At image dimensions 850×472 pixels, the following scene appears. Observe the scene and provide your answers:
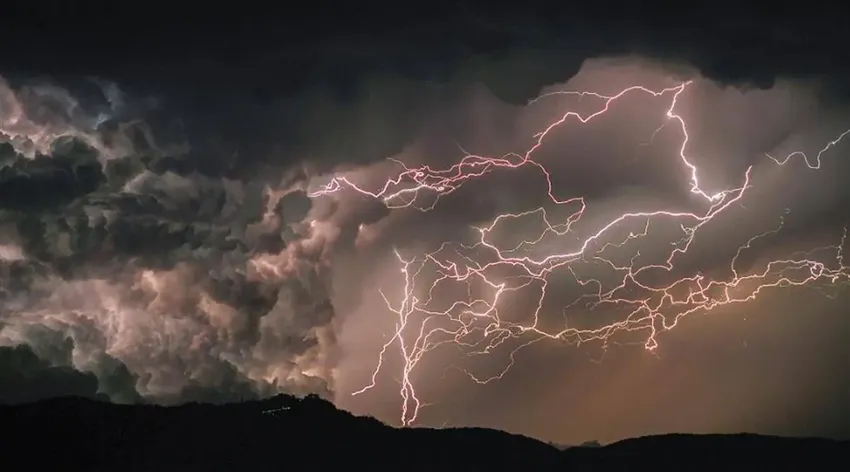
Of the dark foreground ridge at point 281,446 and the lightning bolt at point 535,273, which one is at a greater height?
the lightning bolt at point 535,273

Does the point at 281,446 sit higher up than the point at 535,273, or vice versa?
the point at 535,273

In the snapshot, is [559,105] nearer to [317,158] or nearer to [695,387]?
[317,158]

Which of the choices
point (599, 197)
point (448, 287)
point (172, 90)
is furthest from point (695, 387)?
point (172, 90)

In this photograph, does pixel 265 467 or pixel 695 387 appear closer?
pixel 265 467

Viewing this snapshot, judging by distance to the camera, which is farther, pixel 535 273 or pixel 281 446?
pixel 535 273
